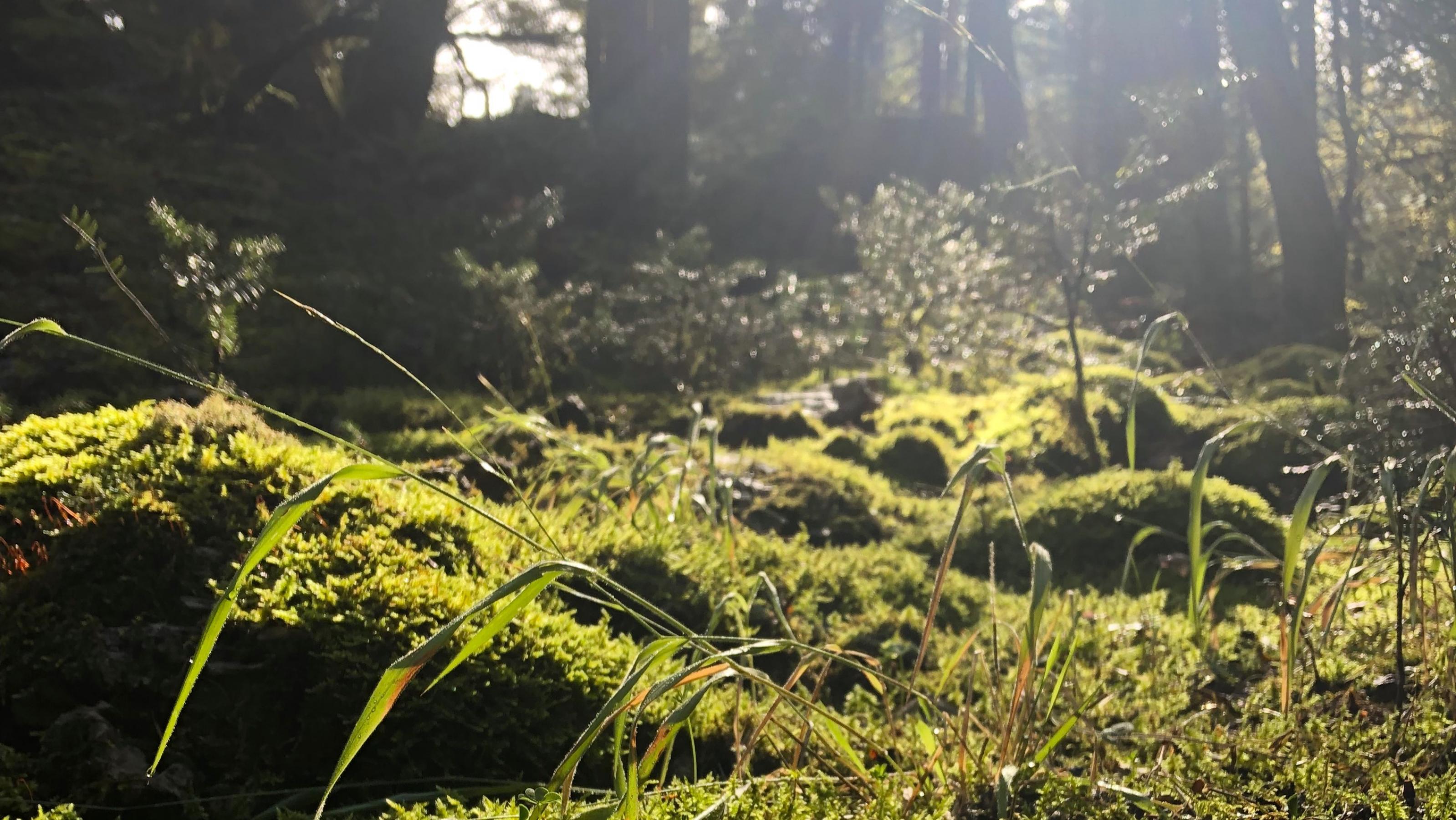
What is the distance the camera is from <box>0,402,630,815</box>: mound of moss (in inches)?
71.8

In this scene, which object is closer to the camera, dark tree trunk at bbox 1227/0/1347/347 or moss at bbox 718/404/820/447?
moss at bbox 718/404/820/447

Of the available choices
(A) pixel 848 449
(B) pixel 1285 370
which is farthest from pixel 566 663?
(B) pixel 1285 370

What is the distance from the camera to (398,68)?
36.4ft

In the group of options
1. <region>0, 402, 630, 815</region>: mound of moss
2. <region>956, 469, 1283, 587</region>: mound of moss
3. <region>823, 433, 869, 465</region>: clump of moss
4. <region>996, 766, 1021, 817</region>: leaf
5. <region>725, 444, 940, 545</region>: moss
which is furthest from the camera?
<region>823, 433, 869, 465</region>: clump of moss

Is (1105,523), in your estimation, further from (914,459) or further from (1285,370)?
(1285,370)

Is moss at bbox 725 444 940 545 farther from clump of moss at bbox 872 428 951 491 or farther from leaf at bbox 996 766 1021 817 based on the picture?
leaf at bbox 996 766 1021 817

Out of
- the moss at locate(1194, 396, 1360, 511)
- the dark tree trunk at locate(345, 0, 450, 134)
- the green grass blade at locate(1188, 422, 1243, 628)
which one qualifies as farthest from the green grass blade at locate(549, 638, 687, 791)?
the dark tree trunk at locate(345, 0, 450, 134)

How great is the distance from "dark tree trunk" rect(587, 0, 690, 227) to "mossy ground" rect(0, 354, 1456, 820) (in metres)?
9.00

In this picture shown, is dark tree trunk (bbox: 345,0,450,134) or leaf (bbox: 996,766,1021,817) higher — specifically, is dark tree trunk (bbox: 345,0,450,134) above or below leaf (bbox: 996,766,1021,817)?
above

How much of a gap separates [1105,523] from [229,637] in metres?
4.19

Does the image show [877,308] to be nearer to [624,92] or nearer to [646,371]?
[646,371]

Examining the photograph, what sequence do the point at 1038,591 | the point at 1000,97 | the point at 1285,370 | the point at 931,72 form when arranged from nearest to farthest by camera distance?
the point at 1038,591 < the point at 1285,370 < the point at 1000,97 < the point at 931,72

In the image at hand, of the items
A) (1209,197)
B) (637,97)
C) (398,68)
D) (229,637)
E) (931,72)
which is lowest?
(229,637)

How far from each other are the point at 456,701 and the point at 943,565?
4.00 feet
